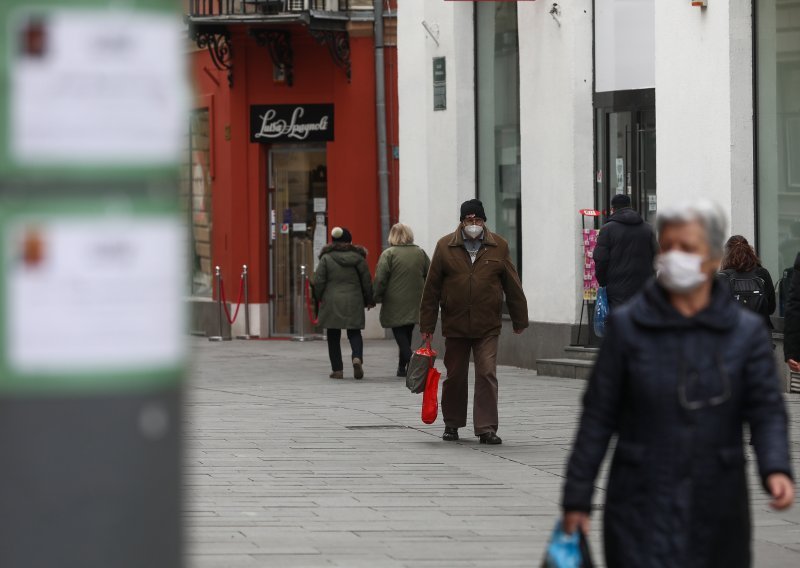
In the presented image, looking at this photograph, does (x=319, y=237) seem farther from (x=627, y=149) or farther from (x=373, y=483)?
(x=373, y=483)

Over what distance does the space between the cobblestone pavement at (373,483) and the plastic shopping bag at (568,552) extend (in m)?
1.16

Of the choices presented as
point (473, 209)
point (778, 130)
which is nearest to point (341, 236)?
point (778, 130)

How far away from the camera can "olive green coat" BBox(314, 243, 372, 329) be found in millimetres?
20156

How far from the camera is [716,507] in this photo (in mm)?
4852

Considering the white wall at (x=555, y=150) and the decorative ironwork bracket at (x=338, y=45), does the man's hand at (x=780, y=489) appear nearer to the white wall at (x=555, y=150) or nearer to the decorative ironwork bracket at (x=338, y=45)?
the white wall at (x=555, y=150)

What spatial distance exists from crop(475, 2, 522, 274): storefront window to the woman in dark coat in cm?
1648

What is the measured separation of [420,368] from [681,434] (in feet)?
27.8

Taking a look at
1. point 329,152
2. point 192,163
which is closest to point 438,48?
point 329,152

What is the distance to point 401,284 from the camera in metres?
19.9

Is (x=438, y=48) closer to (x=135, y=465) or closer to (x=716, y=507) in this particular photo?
(x=716, y=507)

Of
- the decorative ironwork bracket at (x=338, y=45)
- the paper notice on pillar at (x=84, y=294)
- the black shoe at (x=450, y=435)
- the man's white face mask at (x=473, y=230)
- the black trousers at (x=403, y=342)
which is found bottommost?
the black shoe at (x=450, y=435)

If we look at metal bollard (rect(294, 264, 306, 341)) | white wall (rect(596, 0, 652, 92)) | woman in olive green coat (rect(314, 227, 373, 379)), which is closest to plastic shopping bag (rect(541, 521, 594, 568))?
white wall (rect(596, 0, 652, 92))

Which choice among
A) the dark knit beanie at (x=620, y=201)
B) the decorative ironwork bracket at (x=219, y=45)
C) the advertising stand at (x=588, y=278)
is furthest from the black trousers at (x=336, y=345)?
the decorative ironwork bracket at (x=219, y=45)

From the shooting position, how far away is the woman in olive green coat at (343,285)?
20.1 m
